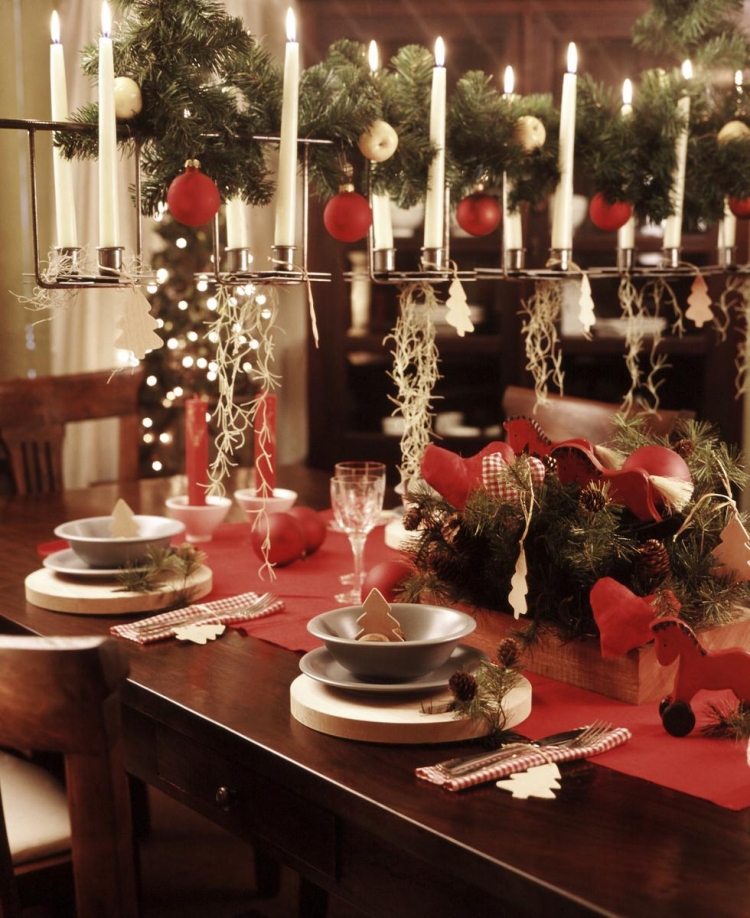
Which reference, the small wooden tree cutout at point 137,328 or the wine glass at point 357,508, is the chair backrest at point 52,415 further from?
the small wooden tree cutout at point 137,328

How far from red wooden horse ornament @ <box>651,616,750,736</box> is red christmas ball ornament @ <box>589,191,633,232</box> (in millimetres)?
978

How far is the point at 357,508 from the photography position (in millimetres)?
1624

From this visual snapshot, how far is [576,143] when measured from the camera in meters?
1.90

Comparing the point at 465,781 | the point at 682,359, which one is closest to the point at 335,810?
the point at 465,781

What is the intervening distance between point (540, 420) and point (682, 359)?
1688 millimetres

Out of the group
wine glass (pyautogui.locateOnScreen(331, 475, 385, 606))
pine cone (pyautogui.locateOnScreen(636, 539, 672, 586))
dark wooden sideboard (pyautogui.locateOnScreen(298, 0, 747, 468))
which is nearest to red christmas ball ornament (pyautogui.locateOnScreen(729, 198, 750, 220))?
wine glass (pyautogui.locateOnScreen(331, 475, 385, 606))

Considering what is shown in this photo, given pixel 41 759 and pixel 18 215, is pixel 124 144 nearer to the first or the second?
pixel 41 759

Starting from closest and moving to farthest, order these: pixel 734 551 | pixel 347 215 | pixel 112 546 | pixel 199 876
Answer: pixel 734 551 < pixel 347 215 < pixel 112 546 < pixel 199 876

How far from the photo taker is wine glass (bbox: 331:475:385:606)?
1619mm

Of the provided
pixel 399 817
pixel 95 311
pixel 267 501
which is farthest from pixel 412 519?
pixel 95 311

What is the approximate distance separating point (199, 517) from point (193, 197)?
0.71 m

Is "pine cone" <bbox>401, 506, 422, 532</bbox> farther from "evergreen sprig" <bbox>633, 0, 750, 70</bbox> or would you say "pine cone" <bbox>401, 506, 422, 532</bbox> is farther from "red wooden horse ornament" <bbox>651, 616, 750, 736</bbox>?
"evergreen sprig" <bbox>633, 0, 750, 70</bbox>

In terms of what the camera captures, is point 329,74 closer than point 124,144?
No

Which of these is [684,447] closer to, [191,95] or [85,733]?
[191,95]
